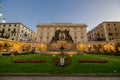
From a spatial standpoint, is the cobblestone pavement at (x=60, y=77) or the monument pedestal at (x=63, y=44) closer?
the cobblestone pavement at (x=60, y=77)

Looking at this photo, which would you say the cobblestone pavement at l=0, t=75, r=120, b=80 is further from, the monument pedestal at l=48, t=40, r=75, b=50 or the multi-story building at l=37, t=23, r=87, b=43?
the multi-story building at l=37, t=23, r=87, b=43

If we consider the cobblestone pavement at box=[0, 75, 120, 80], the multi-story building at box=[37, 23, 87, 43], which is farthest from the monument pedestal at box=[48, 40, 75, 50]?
the multi-story building at box=[37, 23, 87, 43]

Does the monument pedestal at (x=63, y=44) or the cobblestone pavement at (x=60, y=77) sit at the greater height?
the monument pedestal at (x=63, y=44)

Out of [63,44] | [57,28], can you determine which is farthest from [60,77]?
[57,28]

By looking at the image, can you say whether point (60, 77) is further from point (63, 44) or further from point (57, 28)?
point (57, 28)


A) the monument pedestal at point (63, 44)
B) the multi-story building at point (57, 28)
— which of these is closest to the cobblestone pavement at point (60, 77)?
the monument pedestal at point (63, 44)

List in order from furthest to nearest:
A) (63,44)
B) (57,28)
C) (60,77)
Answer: (57,28), (63,44), (60,77)

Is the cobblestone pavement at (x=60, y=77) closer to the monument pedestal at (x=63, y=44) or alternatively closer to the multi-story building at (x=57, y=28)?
the monument pedestal at (x=63, y=44)

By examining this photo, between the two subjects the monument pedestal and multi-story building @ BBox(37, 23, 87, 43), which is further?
multi-story building @ BBox(37, 23, 87, 43)

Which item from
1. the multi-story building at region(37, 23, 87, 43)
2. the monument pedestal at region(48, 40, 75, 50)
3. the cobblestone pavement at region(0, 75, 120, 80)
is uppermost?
the multi-story building at region(37, 23, 87, 43)

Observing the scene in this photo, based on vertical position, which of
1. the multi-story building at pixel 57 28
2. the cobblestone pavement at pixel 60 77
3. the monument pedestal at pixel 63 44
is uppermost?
the multi-story building at pixel 57 28

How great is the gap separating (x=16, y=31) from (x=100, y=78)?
230ft

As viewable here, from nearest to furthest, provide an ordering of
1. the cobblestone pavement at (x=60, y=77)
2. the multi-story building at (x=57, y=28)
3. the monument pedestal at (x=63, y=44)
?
the cobblestone pavement at (x=60, y=77)
the monument pedestal at (x=63, y=44)
the multi-story building at (x=57, y=28)

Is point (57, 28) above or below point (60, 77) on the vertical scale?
above
